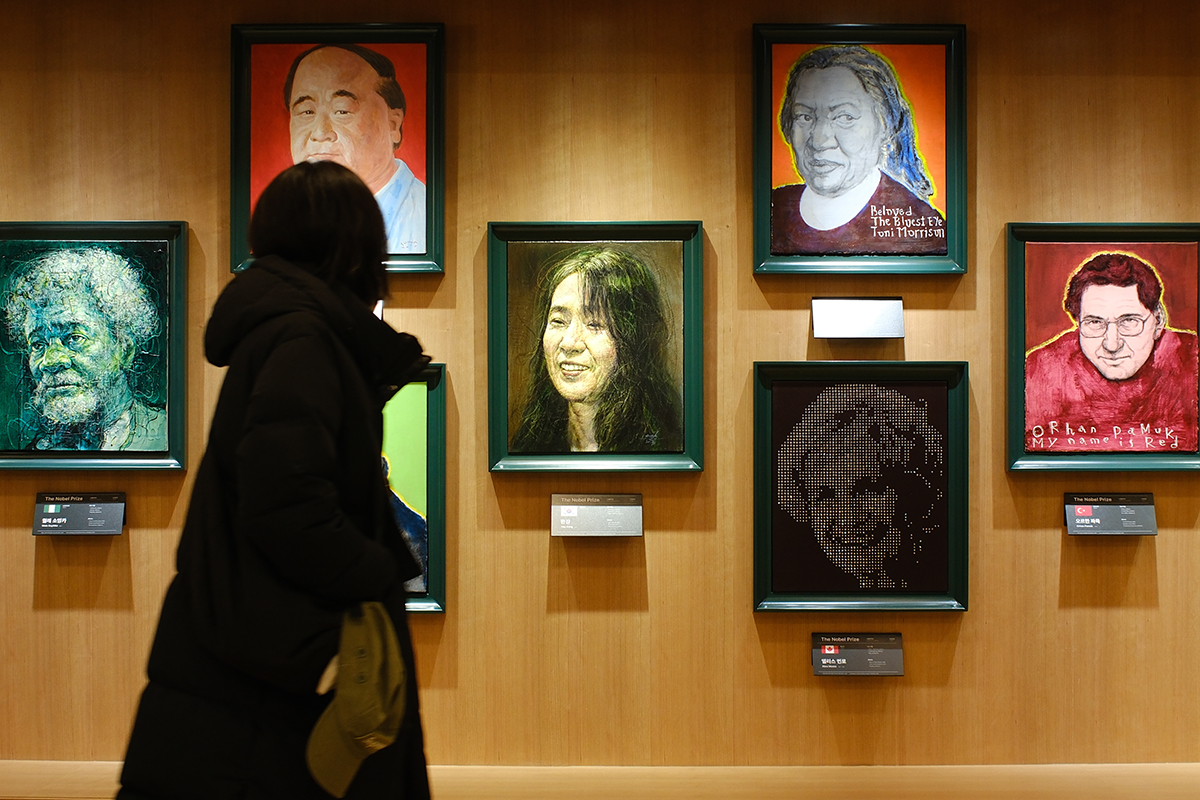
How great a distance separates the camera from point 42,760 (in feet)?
7.97

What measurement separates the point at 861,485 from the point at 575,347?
3.05ft

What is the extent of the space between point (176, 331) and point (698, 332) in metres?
1.54

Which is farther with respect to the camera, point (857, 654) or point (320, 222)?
point (857, 654)

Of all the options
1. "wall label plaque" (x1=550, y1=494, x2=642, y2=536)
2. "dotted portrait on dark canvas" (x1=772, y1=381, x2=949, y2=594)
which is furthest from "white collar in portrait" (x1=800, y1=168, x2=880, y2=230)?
"wall label plaque" (x1=550, y1=494, x2=642, y2=536)

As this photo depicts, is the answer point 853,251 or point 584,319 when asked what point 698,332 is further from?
point 853,251

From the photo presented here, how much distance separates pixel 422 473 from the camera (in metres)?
2.39

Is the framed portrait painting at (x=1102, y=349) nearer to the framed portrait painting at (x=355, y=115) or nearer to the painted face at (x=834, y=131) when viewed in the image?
the painted face at (x=834, y=131)

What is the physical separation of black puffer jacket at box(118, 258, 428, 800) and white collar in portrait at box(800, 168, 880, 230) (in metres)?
1.57

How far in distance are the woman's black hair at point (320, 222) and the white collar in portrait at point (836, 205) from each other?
1.47 m

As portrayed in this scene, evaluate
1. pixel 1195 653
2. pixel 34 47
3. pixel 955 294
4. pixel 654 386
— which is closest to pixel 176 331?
pixel 34 47

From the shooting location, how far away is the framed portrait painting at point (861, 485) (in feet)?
7.80

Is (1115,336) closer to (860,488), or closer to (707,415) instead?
(860,488)
